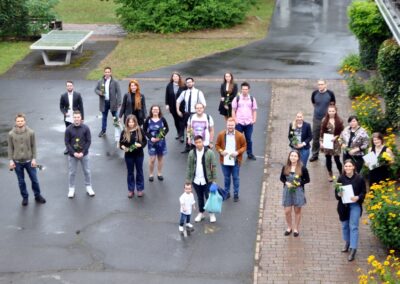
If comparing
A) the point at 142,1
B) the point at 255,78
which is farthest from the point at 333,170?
the point at 142,1

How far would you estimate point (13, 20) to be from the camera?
27.3 meters

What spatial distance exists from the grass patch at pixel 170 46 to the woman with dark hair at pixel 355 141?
33.7 ft

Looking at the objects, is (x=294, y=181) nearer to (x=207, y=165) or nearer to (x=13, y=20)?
(x=207, y=165)

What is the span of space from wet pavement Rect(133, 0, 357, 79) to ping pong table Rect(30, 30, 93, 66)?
3062 millimetres

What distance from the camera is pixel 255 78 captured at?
69.3ft

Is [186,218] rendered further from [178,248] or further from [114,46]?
[114,46]

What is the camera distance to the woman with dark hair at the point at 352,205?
34.1 feet

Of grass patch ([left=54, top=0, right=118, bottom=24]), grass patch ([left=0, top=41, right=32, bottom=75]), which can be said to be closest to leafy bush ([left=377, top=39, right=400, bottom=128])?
grass patch ([left=0, top=41, right=32, bottom=75])

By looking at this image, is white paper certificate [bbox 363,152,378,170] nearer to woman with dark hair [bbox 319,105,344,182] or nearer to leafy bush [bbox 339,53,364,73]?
woman with dark hair [bbox 319,105,344,182]

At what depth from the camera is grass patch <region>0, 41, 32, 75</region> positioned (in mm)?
23406

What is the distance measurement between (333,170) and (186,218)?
3719 mm

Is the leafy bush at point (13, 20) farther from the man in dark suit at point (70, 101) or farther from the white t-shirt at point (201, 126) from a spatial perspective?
the white t-shirt at point (201, 126)

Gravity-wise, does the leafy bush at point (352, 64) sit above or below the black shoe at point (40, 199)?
above

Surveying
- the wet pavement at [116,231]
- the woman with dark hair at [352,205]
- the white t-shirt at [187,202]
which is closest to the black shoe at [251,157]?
the wet pavement at [116,231]
